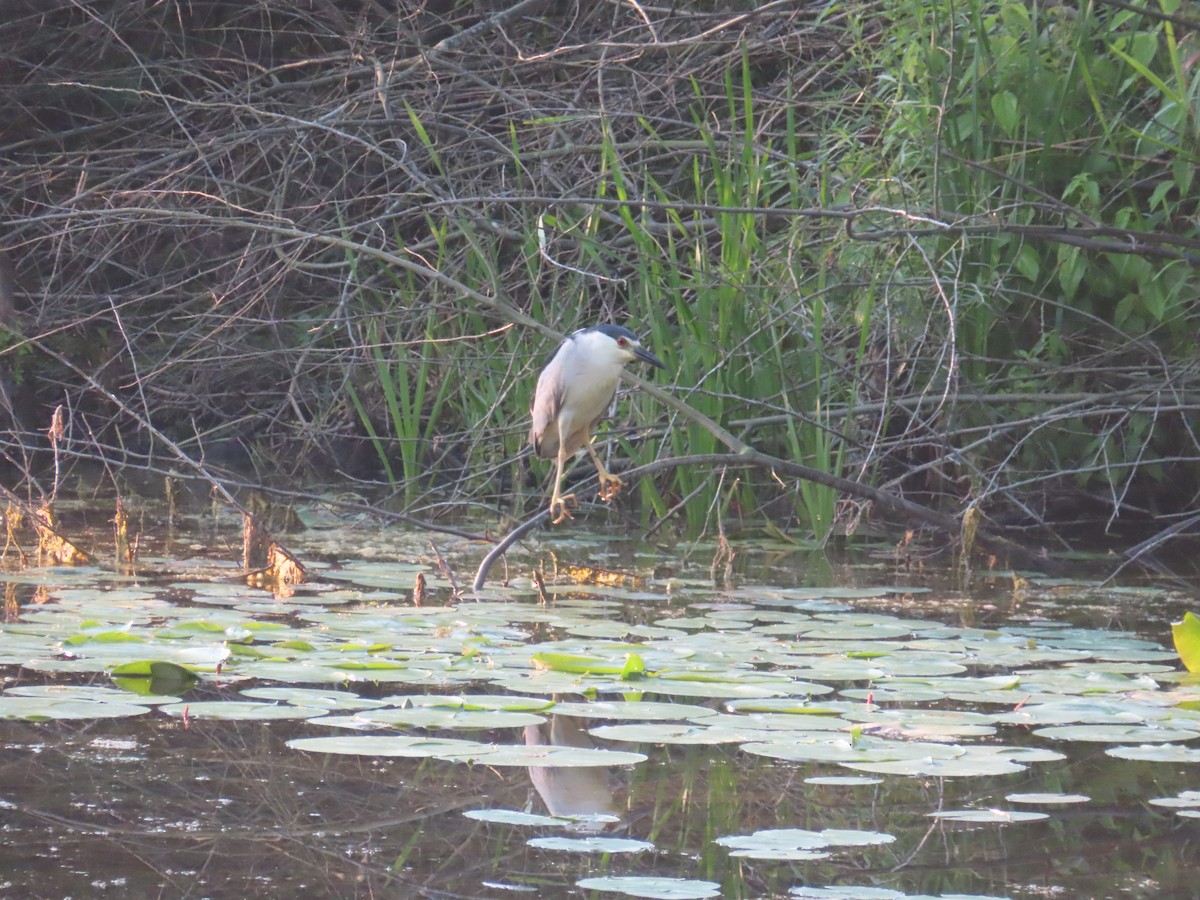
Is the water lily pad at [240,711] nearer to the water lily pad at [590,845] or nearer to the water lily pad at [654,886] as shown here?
the water lily pad at [590,845]

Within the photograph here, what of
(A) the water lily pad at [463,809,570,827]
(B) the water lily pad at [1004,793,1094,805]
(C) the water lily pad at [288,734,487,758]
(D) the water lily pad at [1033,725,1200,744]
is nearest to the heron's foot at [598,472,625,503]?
(D) the water lily pad at [1033,725,1200,744]

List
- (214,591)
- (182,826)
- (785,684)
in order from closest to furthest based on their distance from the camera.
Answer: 1. (182,826)
2. (785,684)
3. (214,591)

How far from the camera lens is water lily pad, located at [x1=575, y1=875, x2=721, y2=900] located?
66.9 inches

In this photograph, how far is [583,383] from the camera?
4699 millimetres

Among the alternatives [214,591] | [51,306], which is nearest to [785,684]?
[214,591]

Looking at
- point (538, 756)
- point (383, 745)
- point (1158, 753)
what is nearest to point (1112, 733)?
point (1158, 753)

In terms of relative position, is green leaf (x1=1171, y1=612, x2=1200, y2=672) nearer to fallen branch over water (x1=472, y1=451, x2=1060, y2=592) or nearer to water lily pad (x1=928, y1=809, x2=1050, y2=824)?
water lily pad (x1=928, y1=809, x2=1050, y2=824)

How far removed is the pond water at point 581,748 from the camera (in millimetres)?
1842

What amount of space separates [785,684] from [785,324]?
294 cm

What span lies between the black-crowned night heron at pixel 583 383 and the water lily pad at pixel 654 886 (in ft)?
9.06

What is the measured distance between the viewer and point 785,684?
2.89 meters

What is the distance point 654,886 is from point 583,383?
3057 mm

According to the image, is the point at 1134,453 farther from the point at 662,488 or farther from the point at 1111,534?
the point at 662,488

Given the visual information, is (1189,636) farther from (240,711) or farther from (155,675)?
(155,675)
